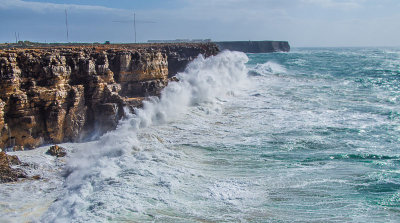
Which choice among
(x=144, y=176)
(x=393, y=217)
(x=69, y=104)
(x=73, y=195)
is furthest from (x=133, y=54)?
(x=393, y=217)

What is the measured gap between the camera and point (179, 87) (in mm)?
23172

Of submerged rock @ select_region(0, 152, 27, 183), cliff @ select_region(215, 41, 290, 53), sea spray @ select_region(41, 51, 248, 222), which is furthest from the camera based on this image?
cliff @ select_region(215, 41, 290, 53)

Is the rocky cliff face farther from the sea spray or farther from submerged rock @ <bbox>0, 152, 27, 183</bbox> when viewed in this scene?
submerged rock @ <bbox>0, 152, 27, 183</bbox>

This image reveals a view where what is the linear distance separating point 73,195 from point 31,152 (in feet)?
14.1

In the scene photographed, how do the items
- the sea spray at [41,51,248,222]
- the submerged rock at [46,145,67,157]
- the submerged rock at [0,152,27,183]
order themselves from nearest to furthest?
the sea spray at [41,51,248,222] < the submerged rock at [0,152,27,183] < the submerged rock at [46,145,67,157]

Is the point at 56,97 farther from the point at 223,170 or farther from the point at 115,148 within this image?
the point at 223,170

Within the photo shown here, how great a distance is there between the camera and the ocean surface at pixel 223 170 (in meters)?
8.80

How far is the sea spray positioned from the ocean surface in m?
0.05

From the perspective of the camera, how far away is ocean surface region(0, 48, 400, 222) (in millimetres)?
8797

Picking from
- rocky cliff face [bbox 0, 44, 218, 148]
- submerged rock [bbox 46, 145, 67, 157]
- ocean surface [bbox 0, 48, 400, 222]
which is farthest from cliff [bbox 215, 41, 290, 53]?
submerged rock [bbox 46, 145, 67, 157]

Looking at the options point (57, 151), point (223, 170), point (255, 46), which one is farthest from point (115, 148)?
point (255, 46)

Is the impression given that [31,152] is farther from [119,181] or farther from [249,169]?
[249,169]

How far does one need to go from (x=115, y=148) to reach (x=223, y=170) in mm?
4322

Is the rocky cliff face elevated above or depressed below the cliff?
below
